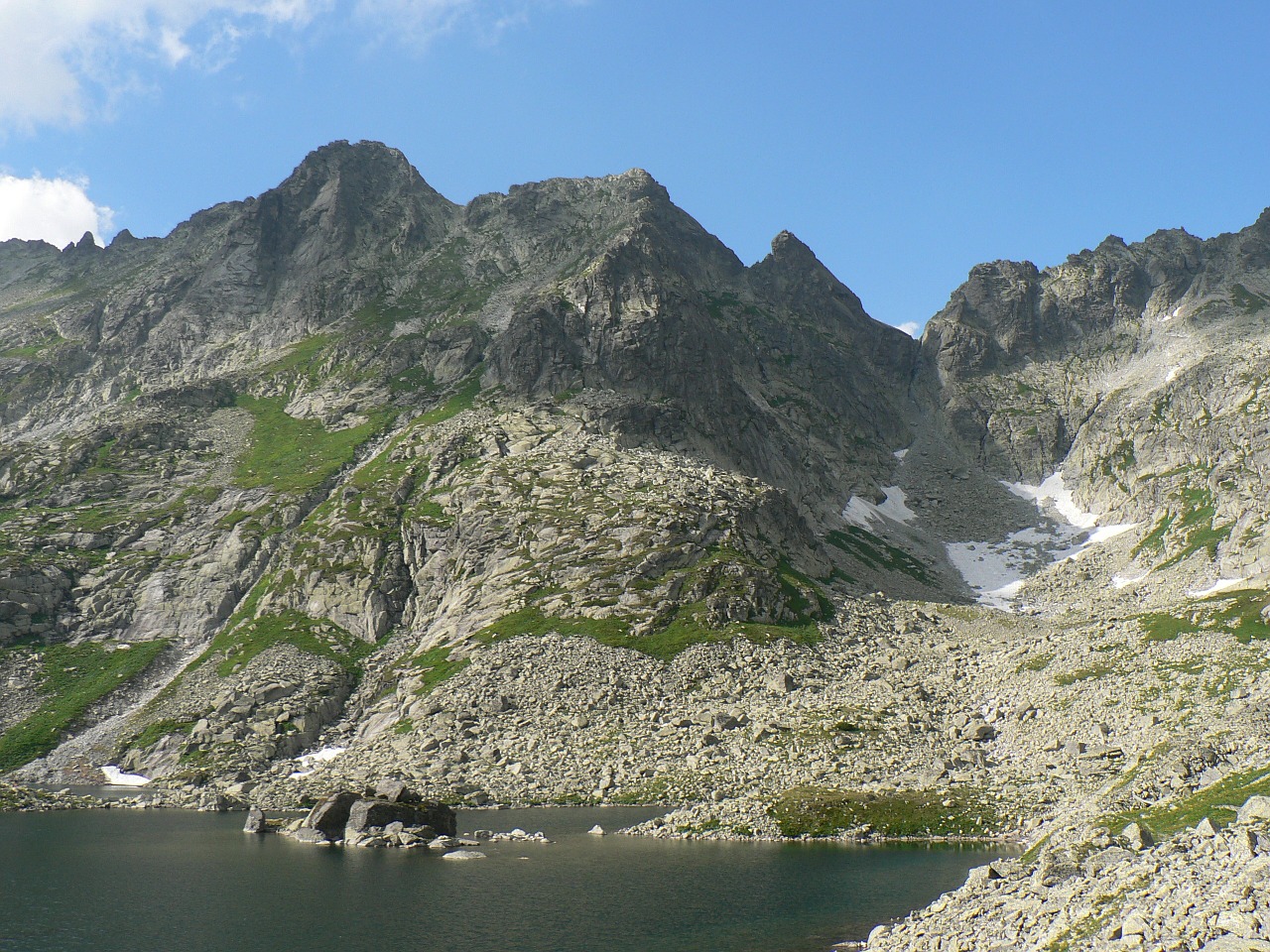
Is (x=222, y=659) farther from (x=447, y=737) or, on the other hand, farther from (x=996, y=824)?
(x=996, y=824)

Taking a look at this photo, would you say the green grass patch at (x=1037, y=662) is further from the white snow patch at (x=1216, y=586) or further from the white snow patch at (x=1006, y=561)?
the white snow patch at (x=1006, y=561)

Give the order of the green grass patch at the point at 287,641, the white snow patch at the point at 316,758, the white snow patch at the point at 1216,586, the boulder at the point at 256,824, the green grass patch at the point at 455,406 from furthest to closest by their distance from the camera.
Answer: the green grass patch at the point at 455,406
the white snow patch at the point at 1216,586
the green grass patch at the point at 287,641
the white snow patch at the point at 316,758
the boulder at the point at 256,824

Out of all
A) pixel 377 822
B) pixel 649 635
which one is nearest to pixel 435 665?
pixel 649 635

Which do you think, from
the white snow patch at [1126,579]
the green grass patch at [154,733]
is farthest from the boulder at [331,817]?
the white snow patch at [1126,579]

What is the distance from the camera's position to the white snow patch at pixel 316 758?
92.4 metres

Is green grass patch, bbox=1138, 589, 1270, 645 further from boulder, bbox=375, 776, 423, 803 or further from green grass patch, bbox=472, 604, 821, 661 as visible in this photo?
boulder, bbox=375, 776, 423, 803

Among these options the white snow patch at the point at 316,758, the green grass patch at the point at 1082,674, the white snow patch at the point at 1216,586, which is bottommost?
the white snow patch at the point at 316,758

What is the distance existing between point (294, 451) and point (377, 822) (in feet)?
418

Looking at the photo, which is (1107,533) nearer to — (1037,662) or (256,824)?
(1037,662)

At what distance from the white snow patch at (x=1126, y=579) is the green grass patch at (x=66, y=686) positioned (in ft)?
496

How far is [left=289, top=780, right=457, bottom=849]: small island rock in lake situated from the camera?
204 feet

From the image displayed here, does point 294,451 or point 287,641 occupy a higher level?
point 294,451

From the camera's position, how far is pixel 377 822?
2510 inches

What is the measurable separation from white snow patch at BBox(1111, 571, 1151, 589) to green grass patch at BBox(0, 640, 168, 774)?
5957 inches
